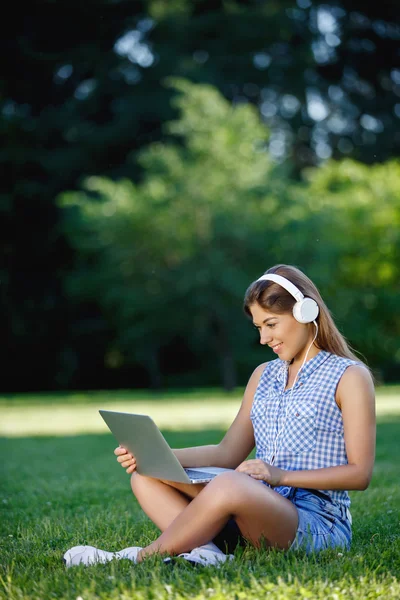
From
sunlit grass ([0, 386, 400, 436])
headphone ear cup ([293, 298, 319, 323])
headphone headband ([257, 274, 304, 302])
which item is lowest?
sunlit grass ([0, 386, 400, 436])

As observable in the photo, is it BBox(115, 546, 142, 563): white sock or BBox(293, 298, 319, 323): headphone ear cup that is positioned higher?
BBox(293, 298, 319, 323): headphone ear cup

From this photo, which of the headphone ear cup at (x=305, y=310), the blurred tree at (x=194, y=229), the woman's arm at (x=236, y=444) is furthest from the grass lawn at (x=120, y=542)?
the blurred tree at (x=194, y=229)

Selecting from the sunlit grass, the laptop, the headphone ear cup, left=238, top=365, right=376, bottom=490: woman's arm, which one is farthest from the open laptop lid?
the sunlit grass

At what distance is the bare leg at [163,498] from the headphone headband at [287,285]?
0.98 m

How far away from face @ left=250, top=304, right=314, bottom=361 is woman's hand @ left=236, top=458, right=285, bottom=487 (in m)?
0.56

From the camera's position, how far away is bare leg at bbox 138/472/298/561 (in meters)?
3.36

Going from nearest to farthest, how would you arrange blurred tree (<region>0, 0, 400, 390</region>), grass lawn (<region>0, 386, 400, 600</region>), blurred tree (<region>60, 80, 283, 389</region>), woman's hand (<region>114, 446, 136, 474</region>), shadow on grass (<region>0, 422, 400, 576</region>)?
grass lawn (<region>0, 386, 400, 600</region>) < woman's hand (<region>114, 446, 136, 474</region>) < shadow on grass (<region>0, 422, 400, 576</region>) < blurred tree (<region>60, 80, 283, 389</region>) < blurred tree (<region>0, 0, 400, 390</region>)

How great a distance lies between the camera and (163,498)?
3840 millimetres

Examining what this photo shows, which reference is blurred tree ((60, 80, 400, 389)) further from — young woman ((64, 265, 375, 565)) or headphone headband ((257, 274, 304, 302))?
headphone headband ((257, 274, 304, 302))

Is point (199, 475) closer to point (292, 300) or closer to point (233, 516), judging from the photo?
point (233, 516)

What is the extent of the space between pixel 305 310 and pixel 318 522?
3.01 feet

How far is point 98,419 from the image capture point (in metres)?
14.8

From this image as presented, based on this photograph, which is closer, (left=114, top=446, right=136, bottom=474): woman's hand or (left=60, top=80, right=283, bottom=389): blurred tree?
(left=114, top=446, right=136, bottom=474): woman's hand

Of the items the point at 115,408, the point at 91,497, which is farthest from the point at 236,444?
the point at 115,408
